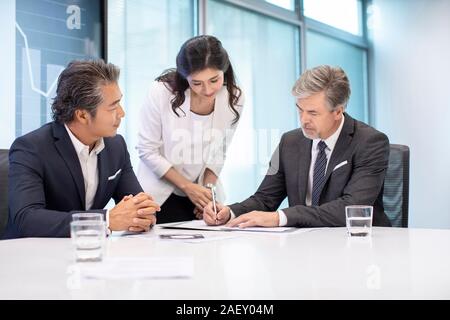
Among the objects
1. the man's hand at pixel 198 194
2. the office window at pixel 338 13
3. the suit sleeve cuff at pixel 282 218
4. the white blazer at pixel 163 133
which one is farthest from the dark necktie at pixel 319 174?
the office window at pixel 338 13

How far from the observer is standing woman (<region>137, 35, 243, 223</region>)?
261 cm

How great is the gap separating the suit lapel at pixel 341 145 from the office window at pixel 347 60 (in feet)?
11.9

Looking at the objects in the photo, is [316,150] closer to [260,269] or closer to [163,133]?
[163,133]

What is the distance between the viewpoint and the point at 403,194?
2396 mm

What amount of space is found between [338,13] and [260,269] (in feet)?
18.5

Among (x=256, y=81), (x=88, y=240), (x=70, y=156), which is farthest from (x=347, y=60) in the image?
(x=88, y=240)

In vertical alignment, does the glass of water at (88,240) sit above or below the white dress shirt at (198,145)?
below

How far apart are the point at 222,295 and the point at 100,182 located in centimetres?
132

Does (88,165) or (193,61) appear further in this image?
(193,61)

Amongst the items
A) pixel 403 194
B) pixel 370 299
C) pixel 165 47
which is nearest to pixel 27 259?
pixel 370 299

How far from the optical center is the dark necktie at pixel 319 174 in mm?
2275

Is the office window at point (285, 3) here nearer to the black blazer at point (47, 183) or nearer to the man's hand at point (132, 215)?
the black blazer at point (47, 183)

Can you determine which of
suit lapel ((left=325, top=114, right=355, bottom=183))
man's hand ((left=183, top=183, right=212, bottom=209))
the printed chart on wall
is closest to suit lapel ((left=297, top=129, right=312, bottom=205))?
suit lapel ((left=325, top=114, right=355, bottom=183))

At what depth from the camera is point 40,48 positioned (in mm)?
3352
